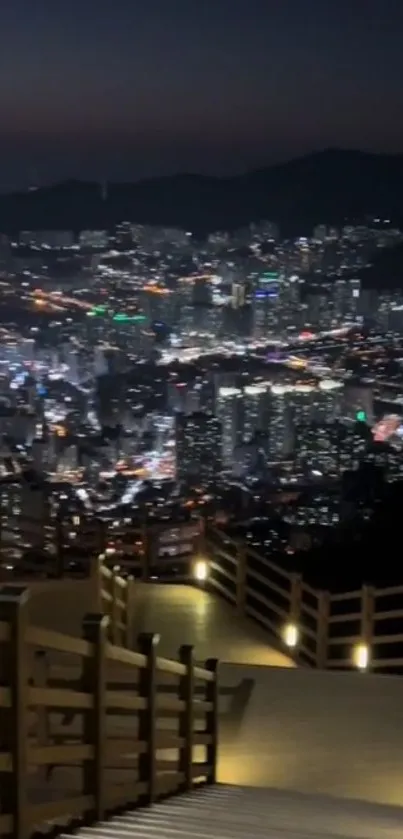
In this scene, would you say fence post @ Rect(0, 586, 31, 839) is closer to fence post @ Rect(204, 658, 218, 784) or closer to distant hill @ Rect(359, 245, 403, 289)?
fence post @ Rect(204, 658, 218, 784)

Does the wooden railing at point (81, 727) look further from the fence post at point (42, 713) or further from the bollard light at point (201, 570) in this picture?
the bollard light at point (201, 570)

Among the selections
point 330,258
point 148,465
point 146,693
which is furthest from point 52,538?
point 330,258

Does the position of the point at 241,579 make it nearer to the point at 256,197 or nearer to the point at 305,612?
the point at 305,612

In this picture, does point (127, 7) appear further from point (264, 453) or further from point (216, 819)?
point (216, 819)

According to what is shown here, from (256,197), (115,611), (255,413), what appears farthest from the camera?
(256,197)

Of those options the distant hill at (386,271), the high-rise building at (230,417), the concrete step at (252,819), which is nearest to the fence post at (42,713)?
the concrete step at (252,819)

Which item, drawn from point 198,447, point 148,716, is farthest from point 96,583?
point 198,447
